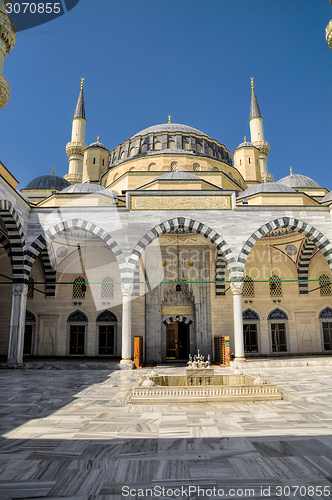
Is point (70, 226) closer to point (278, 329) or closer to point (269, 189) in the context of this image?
point (269, 189)

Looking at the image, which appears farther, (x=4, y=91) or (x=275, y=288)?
(x=275, y=288)

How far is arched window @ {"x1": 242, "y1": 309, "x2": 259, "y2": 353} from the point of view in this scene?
1316cm

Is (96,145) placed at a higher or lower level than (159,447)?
higher

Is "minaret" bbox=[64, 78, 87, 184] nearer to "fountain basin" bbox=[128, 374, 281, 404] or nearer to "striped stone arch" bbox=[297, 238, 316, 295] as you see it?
"striped stone arch" bbox=[297, 238, 316, 295]

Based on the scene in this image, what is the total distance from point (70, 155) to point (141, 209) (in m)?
12.6

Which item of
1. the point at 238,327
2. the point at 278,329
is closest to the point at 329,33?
the point at 238,327

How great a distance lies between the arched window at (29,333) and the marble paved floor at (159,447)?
24.5 feet

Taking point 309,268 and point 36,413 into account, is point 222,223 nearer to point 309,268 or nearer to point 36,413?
point 309,268

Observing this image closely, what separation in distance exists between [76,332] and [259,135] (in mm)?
16856

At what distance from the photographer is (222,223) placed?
10.6 meters

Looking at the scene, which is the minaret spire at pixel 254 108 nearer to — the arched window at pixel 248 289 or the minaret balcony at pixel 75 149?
the minaret balcony at pixel 75 149

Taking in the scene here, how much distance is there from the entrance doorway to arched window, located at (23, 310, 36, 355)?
4981mm

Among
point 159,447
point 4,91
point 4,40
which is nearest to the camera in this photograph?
point 159,447

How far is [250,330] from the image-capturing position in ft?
43.5
